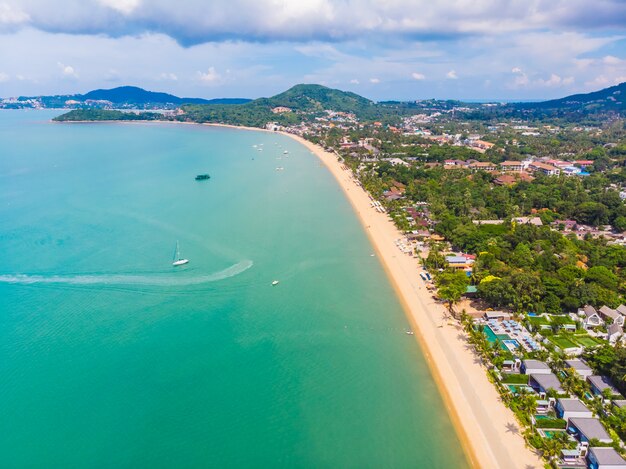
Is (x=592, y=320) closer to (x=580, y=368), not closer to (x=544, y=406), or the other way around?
(x=580, y=368)

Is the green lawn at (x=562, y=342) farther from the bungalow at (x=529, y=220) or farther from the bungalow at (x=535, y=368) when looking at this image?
the bungalow at (x=529, y=220)

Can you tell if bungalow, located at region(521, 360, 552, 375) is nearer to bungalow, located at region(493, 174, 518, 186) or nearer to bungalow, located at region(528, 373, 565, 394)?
bungalow, located at region(528, 373, 565, 394)

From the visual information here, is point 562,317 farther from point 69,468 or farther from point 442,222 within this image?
point 69,468

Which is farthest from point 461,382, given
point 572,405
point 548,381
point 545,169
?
point 545,169

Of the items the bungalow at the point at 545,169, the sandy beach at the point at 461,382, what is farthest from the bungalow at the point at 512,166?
the sandy beach at the point at 461,382

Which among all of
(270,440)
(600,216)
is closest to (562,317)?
(270,440)

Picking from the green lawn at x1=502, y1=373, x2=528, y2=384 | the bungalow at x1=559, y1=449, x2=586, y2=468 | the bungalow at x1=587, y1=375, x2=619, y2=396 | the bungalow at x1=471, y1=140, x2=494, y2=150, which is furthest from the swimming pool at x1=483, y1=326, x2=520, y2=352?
the bungalow at x1=471, y1=140, x2=494, y2=150
